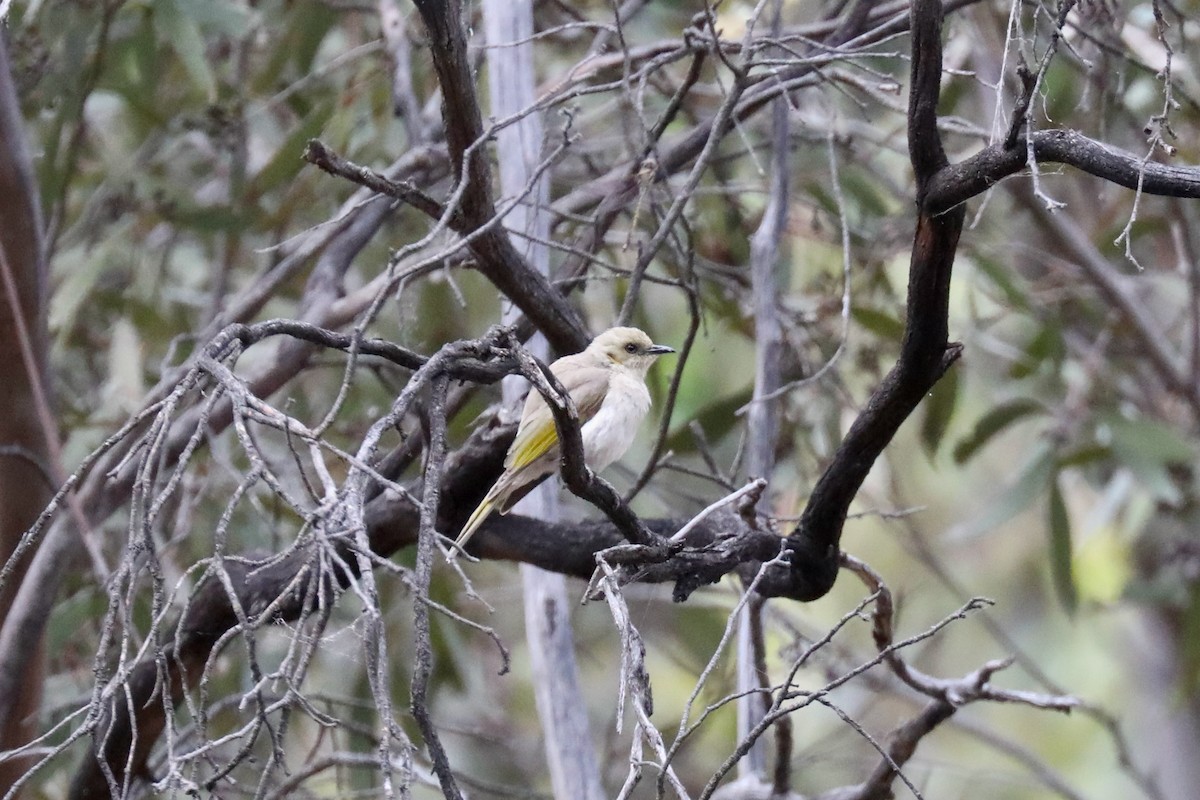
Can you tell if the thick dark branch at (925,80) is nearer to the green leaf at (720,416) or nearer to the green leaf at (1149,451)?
the green leaf at (720,416)

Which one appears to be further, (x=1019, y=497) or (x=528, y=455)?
(x=1019, y=497)

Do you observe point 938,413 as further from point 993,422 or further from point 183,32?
point 183,32

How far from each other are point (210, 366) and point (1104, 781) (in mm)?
10978

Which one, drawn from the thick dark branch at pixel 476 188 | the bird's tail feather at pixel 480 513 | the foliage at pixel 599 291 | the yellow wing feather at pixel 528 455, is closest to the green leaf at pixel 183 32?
the foliage at pixel 599 291

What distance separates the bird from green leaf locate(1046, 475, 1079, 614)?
7.12 feet

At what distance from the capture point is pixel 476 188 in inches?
98.0

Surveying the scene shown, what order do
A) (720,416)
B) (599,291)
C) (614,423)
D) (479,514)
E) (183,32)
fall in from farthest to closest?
1. (599,291)
2. (720,416)
3. (183,32)
4. (614,423)
5. (479,514)

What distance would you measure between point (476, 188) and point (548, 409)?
423mm

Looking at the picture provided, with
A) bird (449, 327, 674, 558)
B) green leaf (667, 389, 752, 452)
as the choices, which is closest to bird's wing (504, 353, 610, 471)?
bird (449, 327, 674, 558)

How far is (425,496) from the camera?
5.67ft

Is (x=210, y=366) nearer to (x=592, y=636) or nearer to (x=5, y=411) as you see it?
(x=5, y=411)

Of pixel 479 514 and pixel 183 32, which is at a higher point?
pixel 183 32

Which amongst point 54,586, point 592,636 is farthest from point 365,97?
point 592,636

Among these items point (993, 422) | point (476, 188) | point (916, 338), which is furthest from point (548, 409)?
point (993, 422)
